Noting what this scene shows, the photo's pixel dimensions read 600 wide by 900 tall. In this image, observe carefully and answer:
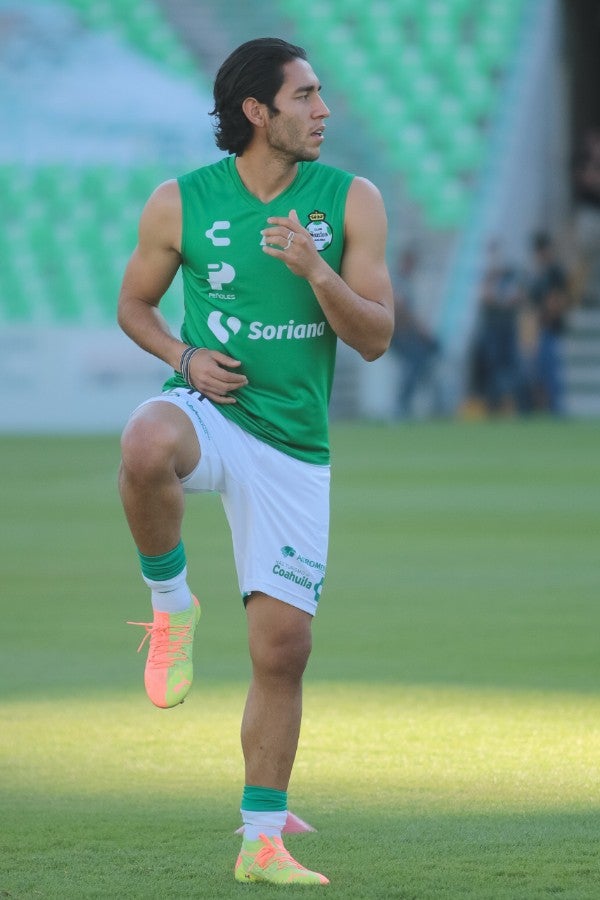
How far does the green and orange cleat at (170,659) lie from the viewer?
4828 millimetres

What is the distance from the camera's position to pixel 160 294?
5234mm

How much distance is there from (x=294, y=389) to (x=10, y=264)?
23.1 metres

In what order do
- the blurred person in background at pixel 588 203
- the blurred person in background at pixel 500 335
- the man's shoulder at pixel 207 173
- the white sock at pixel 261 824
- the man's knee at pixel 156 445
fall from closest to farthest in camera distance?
the man's knee at pixel 156 445 → the white sock at pixel 261 824 → the man's shoulder at pixel 207 173 → the blurred person in background at pixel 500 335 → the blurred person in background at pixel 588 203

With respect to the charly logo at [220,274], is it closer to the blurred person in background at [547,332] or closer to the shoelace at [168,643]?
the shoelace at [168,643]

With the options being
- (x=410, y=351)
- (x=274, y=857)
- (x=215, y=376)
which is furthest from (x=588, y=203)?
(x=274, y=857)

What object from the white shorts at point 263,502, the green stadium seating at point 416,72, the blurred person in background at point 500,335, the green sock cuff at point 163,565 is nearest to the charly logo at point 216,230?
the white shorts at point 263,502

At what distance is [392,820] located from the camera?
17.4 ft

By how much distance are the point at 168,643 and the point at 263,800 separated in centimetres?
48

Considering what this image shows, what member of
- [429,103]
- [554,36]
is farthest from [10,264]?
[554,36]

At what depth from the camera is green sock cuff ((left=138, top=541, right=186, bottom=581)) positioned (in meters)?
4.85

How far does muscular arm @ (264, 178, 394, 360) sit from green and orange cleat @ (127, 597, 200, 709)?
2.85 feet

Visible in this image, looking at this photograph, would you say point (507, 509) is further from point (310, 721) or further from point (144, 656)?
point (310, 721)

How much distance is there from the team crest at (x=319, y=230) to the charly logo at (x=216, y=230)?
0.73 feet

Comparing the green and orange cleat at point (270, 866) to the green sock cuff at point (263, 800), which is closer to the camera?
the green and orange cleat at point (270, 866)
